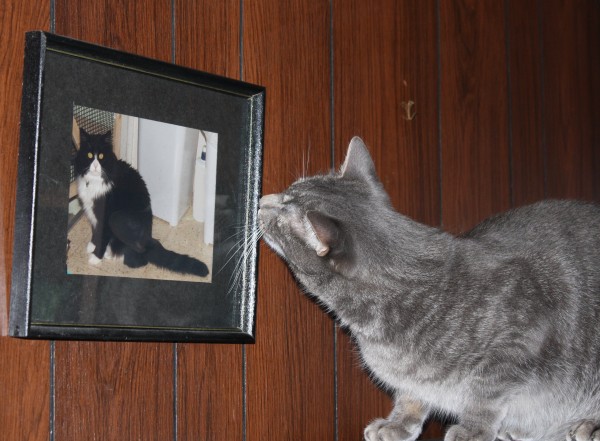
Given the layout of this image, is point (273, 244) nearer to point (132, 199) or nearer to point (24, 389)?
point (132, 199)

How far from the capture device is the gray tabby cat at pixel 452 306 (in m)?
1.35

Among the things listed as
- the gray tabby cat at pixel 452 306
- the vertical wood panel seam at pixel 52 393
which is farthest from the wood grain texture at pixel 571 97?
the vertical wood panel seam at pixel 52 393

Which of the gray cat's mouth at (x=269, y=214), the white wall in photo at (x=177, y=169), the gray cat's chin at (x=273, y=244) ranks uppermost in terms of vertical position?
the white wall in photo at (x=177, y=169)

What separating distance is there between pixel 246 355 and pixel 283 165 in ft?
1.23

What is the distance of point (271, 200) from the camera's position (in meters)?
1.40

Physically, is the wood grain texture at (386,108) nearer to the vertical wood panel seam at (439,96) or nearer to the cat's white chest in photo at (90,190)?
the vertical wood panel seam at (439,96)

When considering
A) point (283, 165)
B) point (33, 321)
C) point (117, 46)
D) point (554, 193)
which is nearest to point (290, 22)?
point (283, 165)

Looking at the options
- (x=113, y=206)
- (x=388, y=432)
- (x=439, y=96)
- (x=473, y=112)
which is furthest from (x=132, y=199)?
(x=473, y=112)

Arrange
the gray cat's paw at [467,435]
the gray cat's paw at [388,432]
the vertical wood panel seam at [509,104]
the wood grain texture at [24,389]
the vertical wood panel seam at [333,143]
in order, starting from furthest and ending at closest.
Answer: the vertical wood panel seam at [509,104] < the vertical wood panel seam at [333,143] < the gray cat's paw at [388,432] < the gray cat's paw at [467,435] < the wood grain texture at [24,389]

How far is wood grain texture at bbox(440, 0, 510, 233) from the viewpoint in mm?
1898

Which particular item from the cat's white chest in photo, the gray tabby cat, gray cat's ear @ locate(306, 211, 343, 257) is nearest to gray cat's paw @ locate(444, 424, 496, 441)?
the gray tabby cat

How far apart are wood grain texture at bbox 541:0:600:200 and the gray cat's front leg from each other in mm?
902

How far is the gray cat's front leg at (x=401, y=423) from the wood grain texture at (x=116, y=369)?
1.30ft

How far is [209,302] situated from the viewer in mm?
1383
